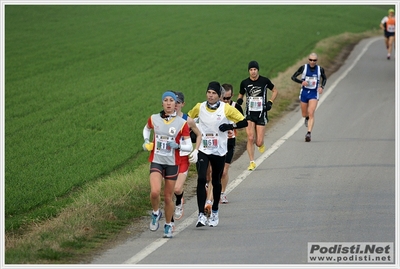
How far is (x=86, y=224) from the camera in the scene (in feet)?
38.5

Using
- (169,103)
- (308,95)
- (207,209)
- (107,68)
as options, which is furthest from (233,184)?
(107,68)

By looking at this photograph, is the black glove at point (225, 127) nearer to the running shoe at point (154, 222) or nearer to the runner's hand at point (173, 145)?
the runner's hand at point (173, 145)

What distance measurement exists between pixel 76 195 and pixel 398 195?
5.64 metres

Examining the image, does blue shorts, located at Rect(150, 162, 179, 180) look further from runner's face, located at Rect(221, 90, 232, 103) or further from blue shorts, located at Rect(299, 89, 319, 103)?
blue shorts, located at Rect(299, 89, 319, 103)

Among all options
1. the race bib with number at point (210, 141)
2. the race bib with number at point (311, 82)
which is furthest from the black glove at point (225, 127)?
the race bib with number at point (311, 82)

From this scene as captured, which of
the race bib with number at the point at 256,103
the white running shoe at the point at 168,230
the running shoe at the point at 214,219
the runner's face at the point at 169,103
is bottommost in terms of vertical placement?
the running shoe at the point at 214,219

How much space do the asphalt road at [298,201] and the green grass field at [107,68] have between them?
229 centimetres

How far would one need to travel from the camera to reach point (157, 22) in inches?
1949

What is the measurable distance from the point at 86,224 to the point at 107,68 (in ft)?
74.1

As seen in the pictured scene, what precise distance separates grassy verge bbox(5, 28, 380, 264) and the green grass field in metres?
0.42

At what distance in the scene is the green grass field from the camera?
17422 millimetres

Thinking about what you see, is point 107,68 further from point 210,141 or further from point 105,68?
point 210,141

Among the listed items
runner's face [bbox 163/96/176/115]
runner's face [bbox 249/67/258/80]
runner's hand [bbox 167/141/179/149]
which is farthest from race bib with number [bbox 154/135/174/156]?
runner's face [bbox 249/67/258/80]

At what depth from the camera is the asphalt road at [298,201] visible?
34.6 feet
